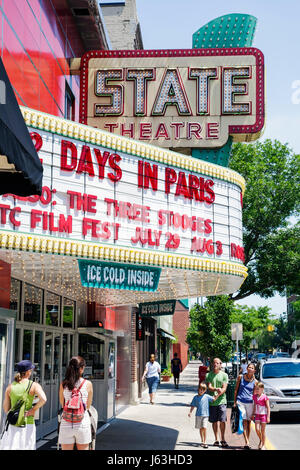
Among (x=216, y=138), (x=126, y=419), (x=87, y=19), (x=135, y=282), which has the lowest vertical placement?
(x=126, y=419)

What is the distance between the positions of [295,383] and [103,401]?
17.6 ft

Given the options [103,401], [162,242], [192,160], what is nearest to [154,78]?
[192,160]

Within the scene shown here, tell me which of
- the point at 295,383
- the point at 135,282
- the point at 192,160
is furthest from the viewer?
the point at 295,383

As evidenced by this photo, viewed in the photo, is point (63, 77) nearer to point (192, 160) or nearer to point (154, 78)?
point (154, 78)

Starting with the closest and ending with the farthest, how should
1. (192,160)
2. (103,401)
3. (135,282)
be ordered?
(135,282) < (192,160) < (103,401)

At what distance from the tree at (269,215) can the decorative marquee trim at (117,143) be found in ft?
60.8

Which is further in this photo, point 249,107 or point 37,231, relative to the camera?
point 249,107

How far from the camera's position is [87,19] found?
1534 centimetres

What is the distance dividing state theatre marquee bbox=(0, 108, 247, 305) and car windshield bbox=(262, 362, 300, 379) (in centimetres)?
591

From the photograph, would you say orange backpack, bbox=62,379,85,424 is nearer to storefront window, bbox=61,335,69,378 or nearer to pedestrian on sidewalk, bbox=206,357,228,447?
pedestrian on sidewalk, bbox=206,357,228,447

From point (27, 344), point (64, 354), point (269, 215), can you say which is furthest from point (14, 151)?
point (269, 215)

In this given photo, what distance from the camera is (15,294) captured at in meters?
11.5

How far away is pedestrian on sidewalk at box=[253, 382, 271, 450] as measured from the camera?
1133 centimetres

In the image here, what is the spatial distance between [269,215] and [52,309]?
1894cm
